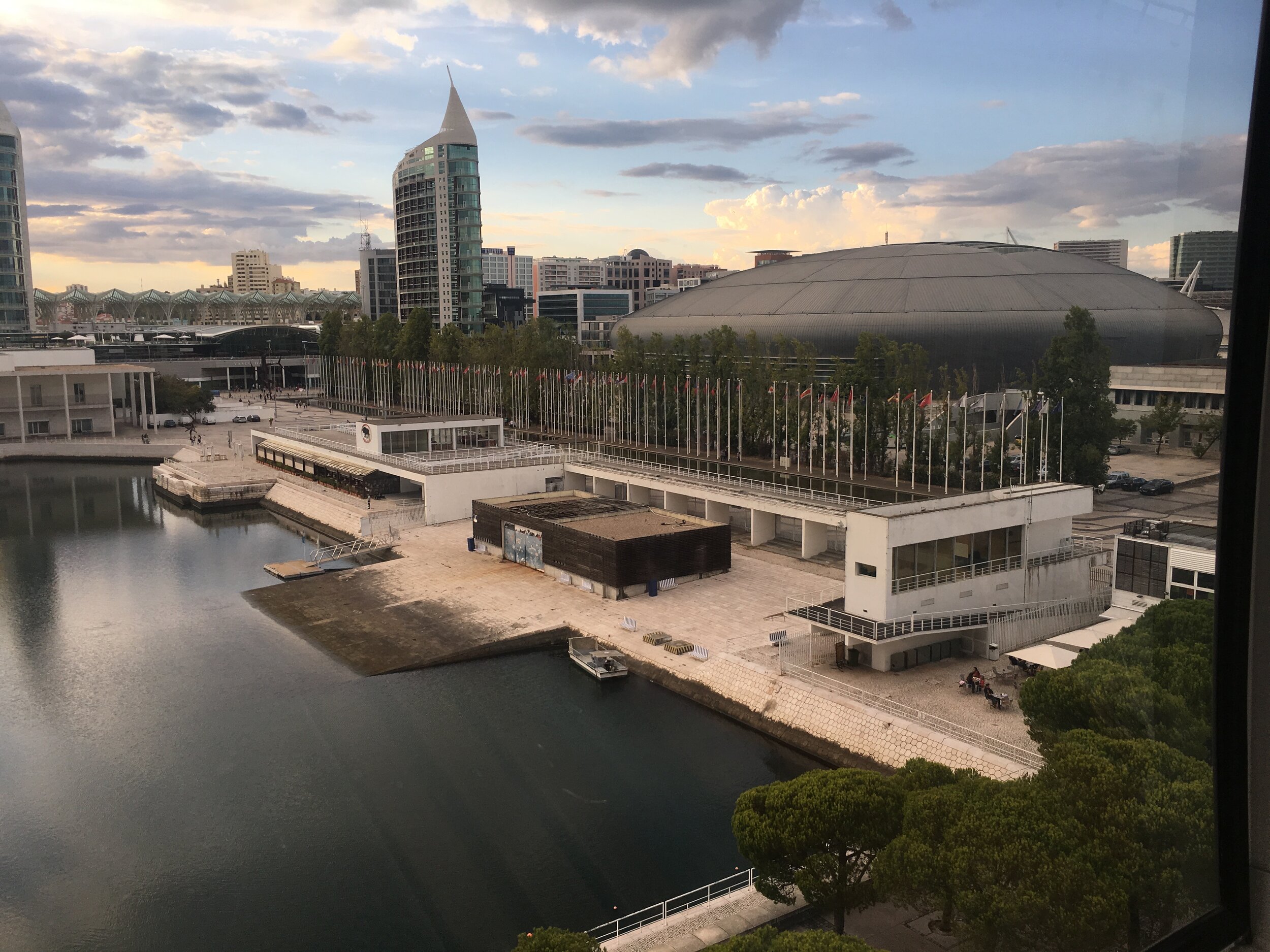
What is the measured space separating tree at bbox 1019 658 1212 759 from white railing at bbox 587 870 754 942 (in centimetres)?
363

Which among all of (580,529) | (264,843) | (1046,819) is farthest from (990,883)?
(580,529)

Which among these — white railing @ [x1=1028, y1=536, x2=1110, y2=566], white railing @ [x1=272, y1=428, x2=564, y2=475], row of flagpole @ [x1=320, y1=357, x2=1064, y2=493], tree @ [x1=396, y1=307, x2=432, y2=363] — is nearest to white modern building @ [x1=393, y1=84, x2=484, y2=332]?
tree @ [x1=396, y1=307, x2=432, y2=363]

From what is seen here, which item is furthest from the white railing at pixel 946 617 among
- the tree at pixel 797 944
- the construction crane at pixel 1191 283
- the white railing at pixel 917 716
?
the construction crane at pixel 1191 283

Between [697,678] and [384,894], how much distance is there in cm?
710

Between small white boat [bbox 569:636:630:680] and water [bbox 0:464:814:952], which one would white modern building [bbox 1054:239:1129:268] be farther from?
small white boat [bbox 569:636:630:680]

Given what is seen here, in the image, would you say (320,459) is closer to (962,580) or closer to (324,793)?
(324,793)

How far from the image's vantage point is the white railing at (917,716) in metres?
13.1

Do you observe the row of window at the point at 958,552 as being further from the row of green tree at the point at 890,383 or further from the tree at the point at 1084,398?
the tree at the point at 1084,398

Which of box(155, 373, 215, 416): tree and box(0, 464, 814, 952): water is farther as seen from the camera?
box(155, 373, 215, 416): tree

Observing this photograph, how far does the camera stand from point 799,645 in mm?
17531

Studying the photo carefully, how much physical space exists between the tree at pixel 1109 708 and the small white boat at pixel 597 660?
314 inches

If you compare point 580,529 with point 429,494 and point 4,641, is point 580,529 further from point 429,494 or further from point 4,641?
point 4,641

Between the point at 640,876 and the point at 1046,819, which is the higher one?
the point at 1046,819

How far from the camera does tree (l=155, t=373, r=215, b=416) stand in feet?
186
